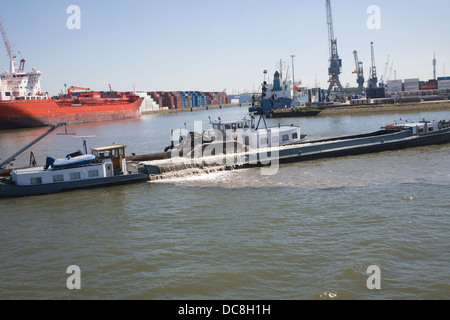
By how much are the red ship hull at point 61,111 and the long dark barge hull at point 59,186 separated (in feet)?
203

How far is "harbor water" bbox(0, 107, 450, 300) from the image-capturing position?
10.5 m

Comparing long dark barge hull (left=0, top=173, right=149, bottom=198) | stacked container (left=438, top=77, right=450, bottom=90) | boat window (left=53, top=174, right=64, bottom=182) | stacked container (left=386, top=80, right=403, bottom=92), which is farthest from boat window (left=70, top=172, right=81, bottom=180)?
stacked container (left=386, top=80, right=403, bottom=92)

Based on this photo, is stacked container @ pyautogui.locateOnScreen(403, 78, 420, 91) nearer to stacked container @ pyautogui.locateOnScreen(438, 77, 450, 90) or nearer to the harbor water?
stacked container @ pyautogui.locateOnScreen(438, 77, 450, 90)

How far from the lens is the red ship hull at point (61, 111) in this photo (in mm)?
78062

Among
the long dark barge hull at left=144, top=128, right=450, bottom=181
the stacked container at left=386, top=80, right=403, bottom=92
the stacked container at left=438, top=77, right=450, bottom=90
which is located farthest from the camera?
the stacked container at left=386, top=80, right=403, bottom=92

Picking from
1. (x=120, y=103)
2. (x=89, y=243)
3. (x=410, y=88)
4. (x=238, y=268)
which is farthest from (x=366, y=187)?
(x=410, y=88)

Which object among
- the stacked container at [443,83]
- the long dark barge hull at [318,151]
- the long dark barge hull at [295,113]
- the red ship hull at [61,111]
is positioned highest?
the stacked container at [443,83]

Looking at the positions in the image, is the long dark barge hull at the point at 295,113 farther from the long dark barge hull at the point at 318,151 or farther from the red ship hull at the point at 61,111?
the long dark barge hull at the point at 318,151

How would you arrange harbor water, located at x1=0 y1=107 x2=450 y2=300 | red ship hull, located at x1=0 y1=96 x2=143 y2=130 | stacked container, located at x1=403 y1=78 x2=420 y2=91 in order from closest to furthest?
harbor water, located at x1=0 y1=107 x2=450 y2=300 → red ship hull, located at x1=0 y1=96 x2=143 y2=130 → stacked container, located at x1=403 y1=78 x2=420 y2=91

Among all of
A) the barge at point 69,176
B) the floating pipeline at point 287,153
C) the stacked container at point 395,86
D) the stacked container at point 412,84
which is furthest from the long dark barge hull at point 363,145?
the stacked container at point 395,86

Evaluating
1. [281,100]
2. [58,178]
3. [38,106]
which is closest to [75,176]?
[58,178]

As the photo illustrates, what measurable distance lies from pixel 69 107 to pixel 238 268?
89944 millimetres

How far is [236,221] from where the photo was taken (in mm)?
15711

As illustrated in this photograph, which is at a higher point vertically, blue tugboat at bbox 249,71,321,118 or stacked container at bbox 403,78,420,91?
stacked container at bbox 403,78,420,91
